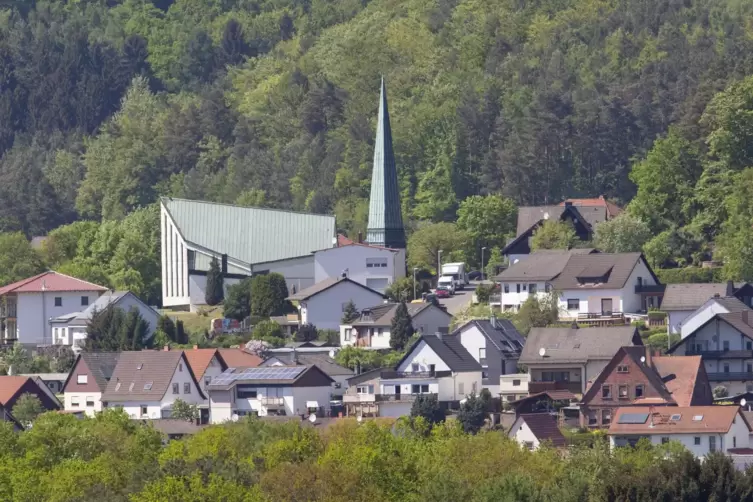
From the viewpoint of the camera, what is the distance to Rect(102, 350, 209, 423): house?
3393 inches

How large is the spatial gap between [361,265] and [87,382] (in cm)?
1676

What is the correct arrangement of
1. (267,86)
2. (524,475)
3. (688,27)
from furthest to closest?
(267,86) → (688,27) → (524,475)

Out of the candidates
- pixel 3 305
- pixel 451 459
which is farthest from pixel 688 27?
pixel 451 459

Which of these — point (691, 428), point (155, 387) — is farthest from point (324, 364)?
point (691, 428)

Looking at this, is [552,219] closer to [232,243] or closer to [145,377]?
[232,243]

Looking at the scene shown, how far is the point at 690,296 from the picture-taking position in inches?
3506

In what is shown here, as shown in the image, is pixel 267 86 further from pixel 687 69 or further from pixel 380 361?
pixel 380 361

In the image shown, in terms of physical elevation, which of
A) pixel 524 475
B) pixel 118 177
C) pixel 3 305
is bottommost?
pixel 524 475

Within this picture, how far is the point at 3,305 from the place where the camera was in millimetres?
101250

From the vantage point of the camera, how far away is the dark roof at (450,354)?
276 feet

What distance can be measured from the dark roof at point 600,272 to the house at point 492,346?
423 centimetres

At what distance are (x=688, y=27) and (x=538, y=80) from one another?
40.5ft

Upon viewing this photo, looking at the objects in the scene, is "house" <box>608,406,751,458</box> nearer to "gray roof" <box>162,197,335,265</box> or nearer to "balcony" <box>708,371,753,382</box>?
"balcony" <box>708,371,753,382</box>

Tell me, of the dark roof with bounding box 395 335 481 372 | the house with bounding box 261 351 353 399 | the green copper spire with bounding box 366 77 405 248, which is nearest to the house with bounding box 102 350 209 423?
the house with bounding box 261 351 353 399
